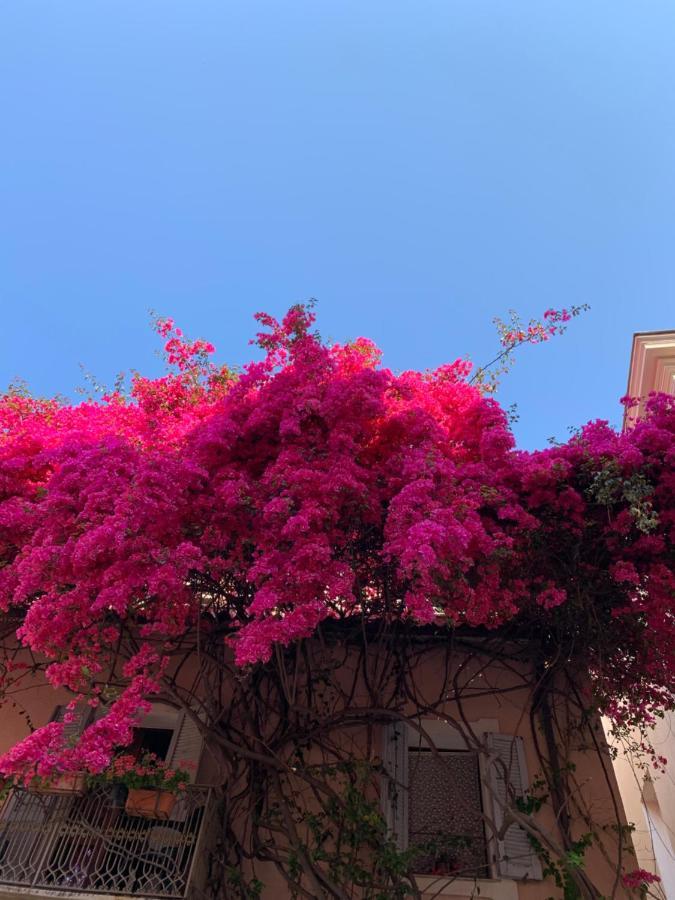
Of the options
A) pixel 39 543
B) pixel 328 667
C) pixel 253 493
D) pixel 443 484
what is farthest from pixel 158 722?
pixel 443 484

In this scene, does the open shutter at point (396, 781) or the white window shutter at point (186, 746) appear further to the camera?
the white window shutter at point (186, 746)

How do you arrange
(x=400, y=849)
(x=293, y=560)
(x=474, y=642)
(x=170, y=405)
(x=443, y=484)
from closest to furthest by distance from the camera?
(x=293, y=560), (x=443, y=484), (x=400, y=849), (x=474, y=642), (x=170, y=405)

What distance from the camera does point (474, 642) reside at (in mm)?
7254

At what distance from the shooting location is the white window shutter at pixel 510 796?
5988 millimetres

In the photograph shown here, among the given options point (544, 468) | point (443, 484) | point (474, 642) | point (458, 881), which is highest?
point (544, 468)

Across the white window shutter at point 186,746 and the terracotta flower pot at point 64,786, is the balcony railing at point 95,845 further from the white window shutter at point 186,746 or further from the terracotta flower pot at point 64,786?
the white window shutter at point 186,746

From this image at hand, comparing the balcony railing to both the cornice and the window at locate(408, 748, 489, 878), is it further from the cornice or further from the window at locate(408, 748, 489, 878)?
the cornice

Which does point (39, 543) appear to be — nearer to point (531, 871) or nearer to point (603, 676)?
point (531, 871)

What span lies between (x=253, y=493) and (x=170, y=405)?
2.78 m

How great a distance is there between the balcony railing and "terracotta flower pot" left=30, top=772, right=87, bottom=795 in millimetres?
52

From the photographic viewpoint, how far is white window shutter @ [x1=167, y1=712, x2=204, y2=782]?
659cm

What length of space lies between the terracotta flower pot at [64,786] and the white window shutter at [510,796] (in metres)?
3.88

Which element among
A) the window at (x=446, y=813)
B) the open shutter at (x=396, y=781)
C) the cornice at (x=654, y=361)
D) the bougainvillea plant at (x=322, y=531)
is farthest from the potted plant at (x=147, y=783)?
the cornice at (x=654, y=361)

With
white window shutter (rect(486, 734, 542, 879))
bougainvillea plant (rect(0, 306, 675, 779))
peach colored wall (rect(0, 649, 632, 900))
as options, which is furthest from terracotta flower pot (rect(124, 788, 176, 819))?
white window shutter (rect(486, 734, 542, 879))
